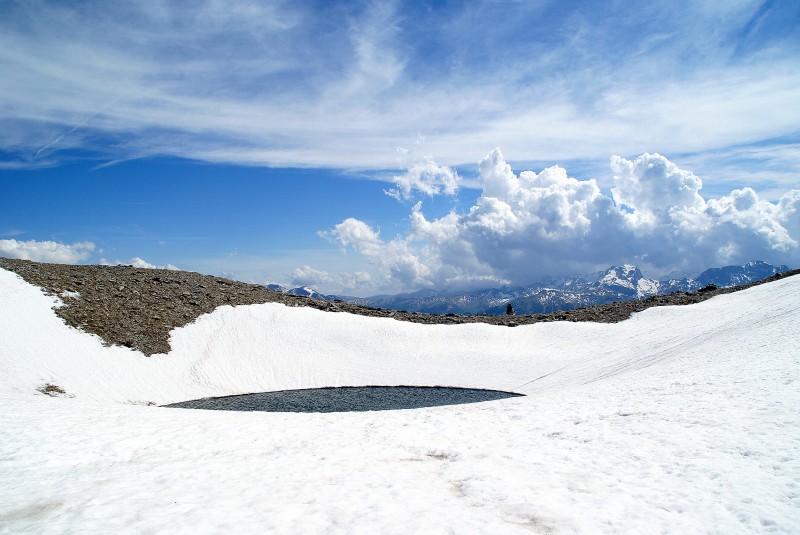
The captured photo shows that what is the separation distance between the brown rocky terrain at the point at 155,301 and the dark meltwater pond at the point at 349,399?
10146 mm

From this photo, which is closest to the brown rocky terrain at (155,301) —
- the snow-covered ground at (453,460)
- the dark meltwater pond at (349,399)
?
the snow-covered ground at (453,460)

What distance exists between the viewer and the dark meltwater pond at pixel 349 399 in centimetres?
3067

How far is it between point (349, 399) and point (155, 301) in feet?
78.8

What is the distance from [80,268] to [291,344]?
23942mm

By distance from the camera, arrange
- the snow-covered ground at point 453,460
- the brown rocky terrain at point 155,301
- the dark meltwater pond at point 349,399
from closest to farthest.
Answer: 1. the snow-covered ground at point 453,460
2. the dark meltwater pond at point 349,399
3. the brown rocky terrain at point 155,301

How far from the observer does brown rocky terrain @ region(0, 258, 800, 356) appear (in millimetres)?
37219

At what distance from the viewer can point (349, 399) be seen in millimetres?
33344

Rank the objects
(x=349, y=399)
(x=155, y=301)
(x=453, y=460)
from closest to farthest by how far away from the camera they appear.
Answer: (x=453, y=460) < (x=349, y=399) < (x=155, y=301)

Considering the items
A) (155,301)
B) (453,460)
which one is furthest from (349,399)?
(155,301)

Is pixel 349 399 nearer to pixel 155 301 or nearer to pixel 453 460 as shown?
pixel 453 460

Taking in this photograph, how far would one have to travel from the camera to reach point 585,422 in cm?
1545

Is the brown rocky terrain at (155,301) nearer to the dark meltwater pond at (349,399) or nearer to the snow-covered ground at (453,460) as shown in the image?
the snow-covered ground at (453,460)

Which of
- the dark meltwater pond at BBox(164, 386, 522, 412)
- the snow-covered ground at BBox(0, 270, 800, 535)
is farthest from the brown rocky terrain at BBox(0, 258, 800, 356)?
the dark meltwater pond at BBox(164, 386, 522, 412)

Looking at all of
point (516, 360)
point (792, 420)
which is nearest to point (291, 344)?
point (516, 360)
